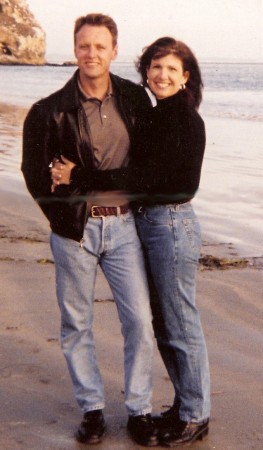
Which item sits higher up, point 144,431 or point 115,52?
point 115,52

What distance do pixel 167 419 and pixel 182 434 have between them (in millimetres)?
136

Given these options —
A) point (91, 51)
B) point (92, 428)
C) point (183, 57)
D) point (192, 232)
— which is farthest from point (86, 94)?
point (92, 428)

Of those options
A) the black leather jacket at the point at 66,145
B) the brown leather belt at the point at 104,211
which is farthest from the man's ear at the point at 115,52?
the brown leather belt at the point at 104,211

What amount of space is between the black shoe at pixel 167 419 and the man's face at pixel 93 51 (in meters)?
1.69

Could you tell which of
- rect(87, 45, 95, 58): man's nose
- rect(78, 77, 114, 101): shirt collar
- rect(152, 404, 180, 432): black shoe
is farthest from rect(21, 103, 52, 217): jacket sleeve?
rect(152, 404, 180, 432): black shoe

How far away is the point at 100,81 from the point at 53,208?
646 millimetres

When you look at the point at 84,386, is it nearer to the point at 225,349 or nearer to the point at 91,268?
the point at 91,268

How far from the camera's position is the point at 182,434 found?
3.59m

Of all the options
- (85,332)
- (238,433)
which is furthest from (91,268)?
(238,433)

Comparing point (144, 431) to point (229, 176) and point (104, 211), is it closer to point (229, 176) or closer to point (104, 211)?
point (104, 211)

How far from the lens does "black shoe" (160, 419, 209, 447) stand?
3.58m

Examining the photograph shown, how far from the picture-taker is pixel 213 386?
4242mm

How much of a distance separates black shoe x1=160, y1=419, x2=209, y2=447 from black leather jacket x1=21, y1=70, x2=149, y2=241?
1057mm

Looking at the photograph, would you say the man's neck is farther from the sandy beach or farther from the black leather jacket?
the sandy beach
